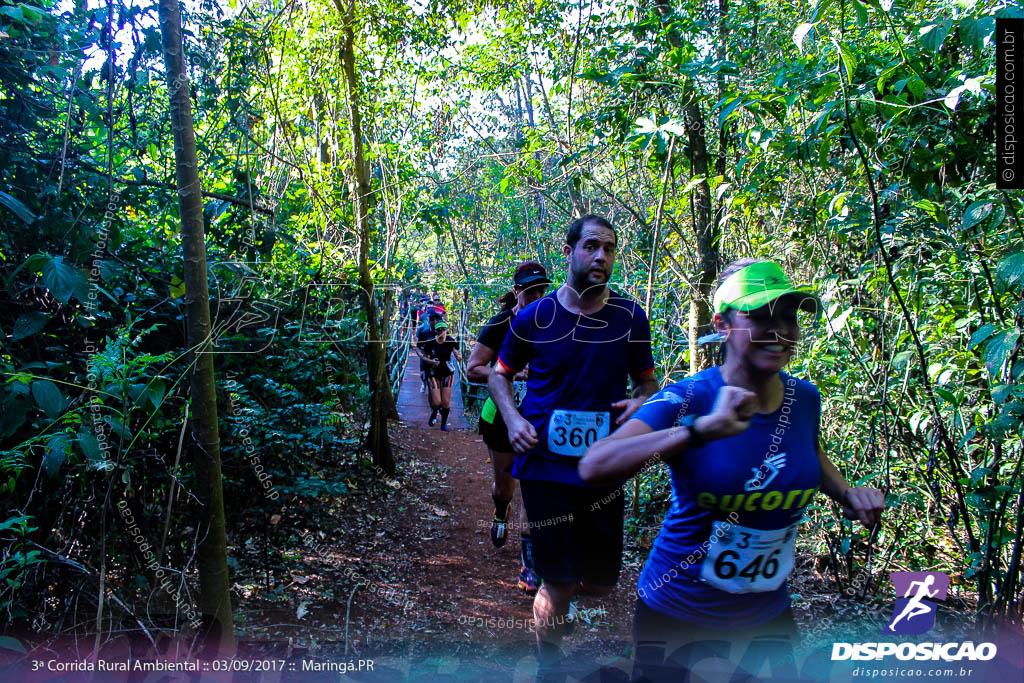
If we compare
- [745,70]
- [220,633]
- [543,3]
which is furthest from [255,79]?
[220,633]

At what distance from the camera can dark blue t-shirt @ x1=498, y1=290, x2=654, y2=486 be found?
307 cm

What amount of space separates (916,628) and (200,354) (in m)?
3.29

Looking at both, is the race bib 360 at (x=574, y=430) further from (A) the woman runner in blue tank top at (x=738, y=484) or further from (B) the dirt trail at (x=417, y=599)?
(A) the woman runner in blue tank top at (x=738, y=484)

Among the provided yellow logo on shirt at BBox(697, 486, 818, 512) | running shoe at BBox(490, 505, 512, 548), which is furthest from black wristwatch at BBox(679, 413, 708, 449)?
running shoe at BBox(490, 505, 512, 548)

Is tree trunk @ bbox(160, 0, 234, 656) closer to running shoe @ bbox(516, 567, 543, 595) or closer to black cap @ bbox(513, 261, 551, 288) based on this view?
running shoe @ bbox(516, 567, 543, 595)

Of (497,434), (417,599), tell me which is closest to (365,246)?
(497,434)

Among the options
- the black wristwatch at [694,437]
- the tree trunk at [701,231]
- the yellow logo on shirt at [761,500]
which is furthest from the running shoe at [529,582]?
the black wristwatch at [694,437]

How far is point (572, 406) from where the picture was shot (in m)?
3.10

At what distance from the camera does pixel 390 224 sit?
6.61 metres

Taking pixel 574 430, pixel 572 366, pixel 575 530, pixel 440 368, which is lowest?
pixel 575 530

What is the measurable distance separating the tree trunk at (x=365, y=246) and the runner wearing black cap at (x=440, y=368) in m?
2.43

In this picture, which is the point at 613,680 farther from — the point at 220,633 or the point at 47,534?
the point at 47,534

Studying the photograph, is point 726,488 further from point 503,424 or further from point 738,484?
point 503,424

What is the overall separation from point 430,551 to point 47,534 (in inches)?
109
